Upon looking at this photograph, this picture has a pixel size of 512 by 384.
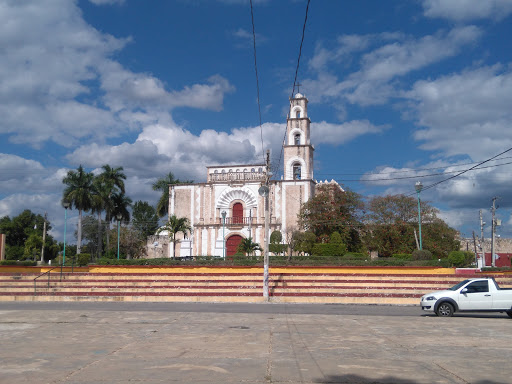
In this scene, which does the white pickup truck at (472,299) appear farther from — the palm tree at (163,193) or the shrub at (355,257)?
the palm tree at (163,193)

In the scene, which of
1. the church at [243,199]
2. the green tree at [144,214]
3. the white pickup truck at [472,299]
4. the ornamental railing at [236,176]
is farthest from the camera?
the green tree at [144,214]

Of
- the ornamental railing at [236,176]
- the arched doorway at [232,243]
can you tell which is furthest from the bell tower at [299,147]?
the arched doorway at [232,243]

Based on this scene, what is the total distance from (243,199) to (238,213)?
1.66 meters

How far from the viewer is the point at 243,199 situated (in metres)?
52.9

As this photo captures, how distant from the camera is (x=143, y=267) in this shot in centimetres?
3011

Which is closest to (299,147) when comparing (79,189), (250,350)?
(79,189)

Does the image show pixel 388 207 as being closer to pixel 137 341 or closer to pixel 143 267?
pixel 143 267

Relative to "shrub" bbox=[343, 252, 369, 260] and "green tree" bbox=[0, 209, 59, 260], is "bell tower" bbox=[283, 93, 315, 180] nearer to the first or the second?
"shrub" bbox=[343, 252, 369, 260]

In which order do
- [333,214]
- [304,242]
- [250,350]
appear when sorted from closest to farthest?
1. [250,350]
2. [304,242]
3. [333,214]

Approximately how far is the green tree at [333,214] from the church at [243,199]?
289 cm

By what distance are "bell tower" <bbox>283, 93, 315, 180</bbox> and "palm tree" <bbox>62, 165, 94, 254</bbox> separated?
71.8 feet

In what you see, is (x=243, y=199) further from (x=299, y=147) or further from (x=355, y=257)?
(x=355, y=257)

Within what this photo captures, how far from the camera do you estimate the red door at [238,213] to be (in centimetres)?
5244

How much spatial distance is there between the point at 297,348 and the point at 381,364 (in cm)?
194
